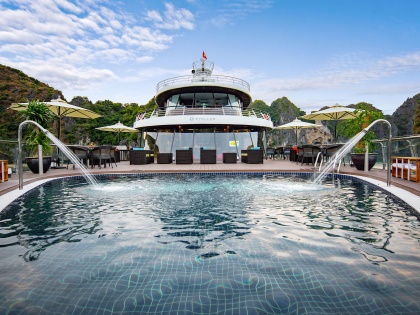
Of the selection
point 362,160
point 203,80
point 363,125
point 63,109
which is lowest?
point 362,160

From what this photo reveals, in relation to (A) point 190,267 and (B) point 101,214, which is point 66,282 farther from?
(B) point 101,214

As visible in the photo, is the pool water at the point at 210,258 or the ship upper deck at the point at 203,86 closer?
the pool water at the point at 210,258

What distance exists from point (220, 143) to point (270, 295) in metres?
16.4

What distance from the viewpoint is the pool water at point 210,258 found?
6.79ft

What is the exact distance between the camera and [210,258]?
287cm

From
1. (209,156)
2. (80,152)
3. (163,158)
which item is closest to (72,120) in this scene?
(163,158)

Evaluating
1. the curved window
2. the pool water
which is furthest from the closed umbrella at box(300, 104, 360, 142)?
the pool water

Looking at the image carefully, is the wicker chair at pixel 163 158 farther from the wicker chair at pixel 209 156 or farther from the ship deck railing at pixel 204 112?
the ship deck railing at pixel 204 112

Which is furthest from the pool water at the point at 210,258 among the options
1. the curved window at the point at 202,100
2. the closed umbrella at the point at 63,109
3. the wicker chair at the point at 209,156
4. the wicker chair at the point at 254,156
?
the curved window at the point at 202,100

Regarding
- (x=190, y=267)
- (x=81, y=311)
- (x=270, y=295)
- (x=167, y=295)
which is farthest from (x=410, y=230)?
(x=81, y=311)

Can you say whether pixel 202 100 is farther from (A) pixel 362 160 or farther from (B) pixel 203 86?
(A) pixel 362 160

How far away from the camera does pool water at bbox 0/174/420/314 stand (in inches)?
81.5

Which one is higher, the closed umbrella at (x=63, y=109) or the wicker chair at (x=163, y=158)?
the closed umbrella at (x=63, y=109)

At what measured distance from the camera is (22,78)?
6675 cm
